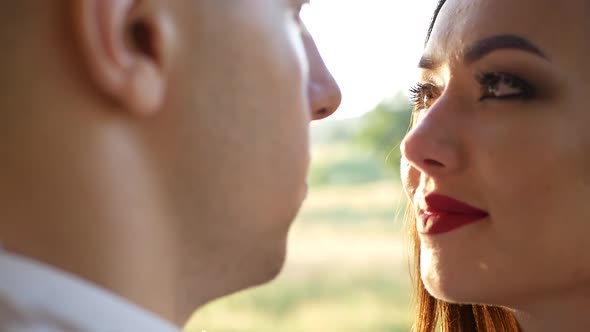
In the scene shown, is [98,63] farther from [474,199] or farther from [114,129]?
[474,199]

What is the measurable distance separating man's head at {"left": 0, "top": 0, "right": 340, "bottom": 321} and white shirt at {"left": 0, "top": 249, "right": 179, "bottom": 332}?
2 cm

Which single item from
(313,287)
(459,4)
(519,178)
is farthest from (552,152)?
(313,287)

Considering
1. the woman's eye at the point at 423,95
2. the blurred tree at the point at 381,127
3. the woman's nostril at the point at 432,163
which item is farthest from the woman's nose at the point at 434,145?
the blurred tree at the point at 381,127

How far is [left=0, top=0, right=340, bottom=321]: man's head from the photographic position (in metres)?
0.45

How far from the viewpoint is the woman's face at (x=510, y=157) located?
2.51 feet

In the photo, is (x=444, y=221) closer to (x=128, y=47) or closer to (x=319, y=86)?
(x=319, y=86)

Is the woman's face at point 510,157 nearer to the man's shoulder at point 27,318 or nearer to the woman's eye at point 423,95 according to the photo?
the woman's eye at point 423,95

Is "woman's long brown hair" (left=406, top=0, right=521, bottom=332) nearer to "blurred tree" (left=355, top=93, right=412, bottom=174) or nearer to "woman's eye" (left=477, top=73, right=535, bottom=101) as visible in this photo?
"woman's eye" (left=477, top=73, right=535, bottom=101)

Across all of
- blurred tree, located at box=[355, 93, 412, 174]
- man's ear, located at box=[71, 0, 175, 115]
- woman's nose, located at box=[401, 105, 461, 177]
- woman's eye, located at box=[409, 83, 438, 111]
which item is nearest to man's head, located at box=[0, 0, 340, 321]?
man's ear, located at box=[71, 0, 175, 115]

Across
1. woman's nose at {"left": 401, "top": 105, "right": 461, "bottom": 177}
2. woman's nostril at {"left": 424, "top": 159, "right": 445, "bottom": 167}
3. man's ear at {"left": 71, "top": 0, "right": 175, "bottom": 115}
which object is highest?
man's ear at {"left": 71, "top": 0, "right": 175, "bottom": 115}

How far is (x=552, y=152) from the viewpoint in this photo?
2.51ft

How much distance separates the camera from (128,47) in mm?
459

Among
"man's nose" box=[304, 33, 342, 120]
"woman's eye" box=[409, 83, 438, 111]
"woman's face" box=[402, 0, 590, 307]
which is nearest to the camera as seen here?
"man's nose" box=[304, 33, 342, 120]

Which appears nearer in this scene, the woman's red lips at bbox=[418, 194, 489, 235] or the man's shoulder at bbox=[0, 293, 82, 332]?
the man's shoulder at bbox=[0, 293, 82, 332]
